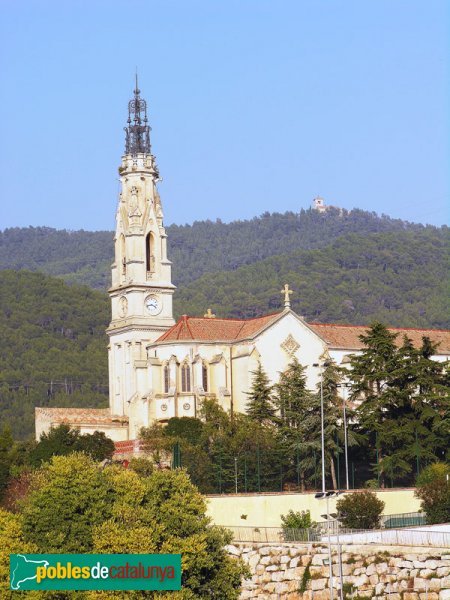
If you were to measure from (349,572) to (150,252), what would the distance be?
55862 millimetres

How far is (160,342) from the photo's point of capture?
113188 mm

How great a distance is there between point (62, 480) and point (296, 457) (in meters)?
29.9

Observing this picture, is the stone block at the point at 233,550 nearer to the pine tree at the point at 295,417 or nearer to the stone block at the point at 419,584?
the stone block at the point at 419,584

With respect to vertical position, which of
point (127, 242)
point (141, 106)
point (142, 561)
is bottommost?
point (142, 561)

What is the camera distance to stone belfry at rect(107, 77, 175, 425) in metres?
118

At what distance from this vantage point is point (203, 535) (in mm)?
63531

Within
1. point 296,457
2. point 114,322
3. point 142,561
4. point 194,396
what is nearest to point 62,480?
point 142,561

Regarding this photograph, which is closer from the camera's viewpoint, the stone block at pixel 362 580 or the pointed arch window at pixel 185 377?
the stone block at pixel 362 580

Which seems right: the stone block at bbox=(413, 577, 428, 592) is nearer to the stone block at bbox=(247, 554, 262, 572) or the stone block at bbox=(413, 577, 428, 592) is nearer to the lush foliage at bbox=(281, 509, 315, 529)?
the stone block at bbox=(247, 554, 262, 572)

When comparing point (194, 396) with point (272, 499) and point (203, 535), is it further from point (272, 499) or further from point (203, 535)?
point (203, 535)

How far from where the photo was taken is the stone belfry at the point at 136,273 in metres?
118

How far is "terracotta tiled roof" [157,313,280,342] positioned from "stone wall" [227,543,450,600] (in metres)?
39.9

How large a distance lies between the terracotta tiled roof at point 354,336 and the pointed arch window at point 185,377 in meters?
9.13

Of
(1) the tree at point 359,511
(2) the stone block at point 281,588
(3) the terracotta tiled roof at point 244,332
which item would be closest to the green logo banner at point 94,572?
(2) the stone block at point 281,588
